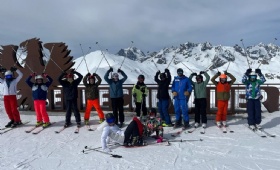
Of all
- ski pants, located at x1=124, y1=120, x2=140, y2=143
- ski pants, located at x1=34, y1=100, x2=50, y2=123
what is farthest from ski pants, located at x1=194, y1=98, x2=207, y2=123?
ski pants, located at x1=34, y1=100, x2=50, y2=123

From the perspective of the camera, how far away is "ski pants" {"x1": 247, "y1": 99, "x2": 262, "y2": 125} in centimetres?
797

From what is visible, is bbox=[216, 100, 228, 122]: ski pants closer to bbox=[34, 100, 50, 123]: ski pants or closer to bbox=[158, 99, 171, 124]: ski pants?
bbox=[158, 99, 171, 124]: ski pants

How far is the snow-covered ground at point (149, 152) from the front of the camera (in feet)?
18.3

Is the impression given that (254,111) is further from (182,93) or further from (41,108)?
(41,108)

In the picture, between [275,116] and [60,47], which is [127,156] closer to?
[275,116]

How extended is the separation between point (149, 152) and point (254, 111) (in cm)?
367

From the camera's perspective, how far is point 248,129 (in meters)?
8.19

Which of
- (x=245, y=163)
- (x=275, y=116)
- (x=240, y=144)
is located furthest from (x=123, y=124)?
(x=275, y=116)

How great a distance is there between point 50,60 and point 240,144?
27.4 feet

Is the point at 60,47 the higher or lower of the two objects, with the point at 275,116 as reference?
higher

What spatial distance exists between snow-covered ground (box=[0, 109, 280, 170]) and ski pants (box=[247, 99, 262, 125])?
0.34m

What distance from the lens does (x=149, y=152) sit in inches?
249

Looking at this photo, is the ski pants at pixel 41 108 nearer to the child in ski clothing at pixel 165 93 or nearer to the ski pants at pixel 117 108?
the ski pants at pixel 117 108

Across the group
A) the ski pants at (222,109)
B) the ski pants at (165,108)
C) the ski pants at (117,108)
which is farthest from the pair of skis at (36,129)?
the ski pants at (222,109)
